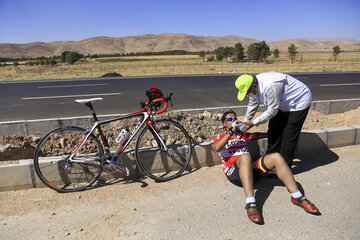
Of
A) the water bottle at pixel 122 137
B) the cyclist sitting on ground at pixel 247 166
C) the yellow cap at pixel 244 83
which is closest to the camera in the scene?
the cyclist sitting on ground at pixel 247 166

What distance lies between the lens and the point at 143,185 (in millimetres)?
3820

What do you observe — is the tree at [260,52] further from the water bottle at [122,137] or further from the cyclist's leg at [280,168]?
the water bottle at [122,137]

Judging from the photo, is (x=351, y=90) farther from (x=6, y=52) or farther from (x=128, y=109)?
(x=6, y=52)

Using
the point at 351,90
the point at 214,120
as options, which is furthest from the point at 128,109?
the point at 351,90

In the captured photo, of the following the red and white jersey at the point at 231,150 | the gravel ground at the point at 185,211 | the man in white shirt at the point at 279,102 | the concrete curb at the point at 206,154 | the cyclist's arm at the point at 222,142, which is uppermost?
the man in white shirt at the point at 279,102

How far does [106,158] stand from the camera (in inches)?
148

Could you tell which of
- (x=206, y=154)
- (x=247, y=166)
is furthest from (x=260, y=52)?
(x=247, y=166)

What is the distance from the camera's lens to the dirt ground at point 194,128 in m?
4.33

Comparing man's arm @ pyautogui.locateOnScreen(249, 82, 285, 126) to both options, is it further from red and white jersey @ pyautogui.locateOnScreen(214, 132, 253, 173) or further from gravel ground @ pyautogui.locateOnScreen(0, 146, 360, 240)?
gravel ground @ pyautogui.locateOnScreen(0, 146, 360, 240)

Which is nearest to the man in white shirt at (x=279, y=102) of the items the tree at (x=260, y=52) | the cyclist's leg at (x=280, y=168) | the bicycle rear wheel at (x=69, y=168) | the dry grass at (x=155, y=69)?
the cyclist's leg at (x=280, y=168)

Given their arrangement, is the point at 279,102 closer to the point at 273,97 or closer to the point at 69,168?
the point at 273,97

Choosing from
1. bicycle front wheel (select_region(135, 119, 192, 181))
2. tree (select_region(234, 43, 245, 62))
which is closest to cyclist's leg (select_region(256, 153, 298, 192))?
bicycle front wheel (select_region(135, 119, 192, 181))

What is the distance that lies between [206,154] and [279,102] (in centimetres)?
143

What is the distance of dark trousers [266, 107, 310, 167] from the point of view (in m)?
3.63
